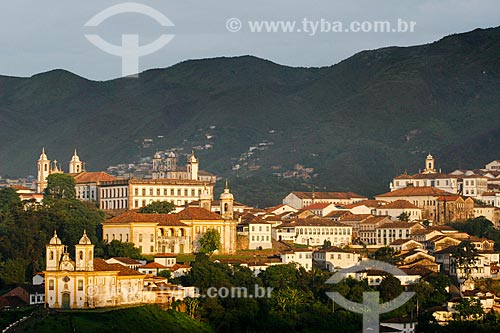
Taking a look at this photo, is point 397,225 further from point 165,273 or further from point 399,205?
point 165,273

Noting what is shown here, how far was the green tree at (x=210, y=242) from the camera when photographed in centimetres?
9779

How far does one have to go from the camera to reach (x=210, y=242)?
98.2 m

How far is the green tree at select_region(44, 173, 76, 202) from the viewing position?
119 metres

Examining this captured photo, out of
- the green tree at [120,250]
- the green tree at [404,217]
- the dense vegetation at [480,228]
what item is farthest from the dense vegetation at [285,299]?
the green tree at [404,217]

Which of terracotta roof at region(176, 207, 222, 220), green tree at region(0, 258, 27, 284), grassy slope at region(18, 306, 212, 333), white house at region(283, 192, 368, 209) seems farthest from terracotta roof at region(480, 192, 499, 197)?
grassy slope at region(18, 306, 212, 333)

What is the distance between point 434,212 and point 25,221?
40800 mm

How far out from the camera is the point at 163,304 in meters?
81.2

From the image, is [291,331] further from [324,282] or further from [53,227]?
[53,227]

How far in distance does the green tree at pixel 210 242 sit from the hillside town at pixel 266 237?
34 cm

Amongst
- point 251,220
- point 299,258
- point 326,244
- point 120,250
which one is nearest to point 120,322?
point 120,250

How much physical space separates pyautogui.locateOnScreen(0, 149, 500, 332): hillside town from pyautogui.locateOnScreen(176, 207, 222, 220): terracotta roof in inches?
3.7

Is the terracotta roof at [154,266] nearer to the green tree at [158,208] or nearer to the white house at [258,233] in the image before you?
the white house at [258,233]

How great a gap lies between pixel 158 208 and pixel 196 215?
29.5 feet

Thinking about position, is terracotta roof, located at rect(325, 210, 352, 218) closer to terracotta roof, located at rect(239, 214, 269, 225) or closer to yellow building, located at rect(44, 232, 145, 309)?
terracotta roof, located at rect(239, 214, 269, 225)
